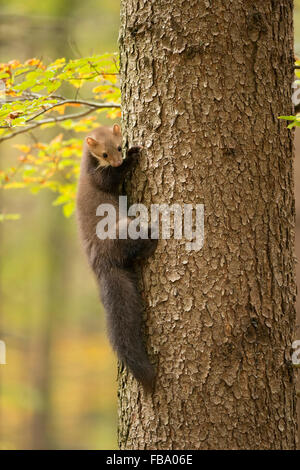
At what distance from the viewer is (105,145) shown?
12.9 feet

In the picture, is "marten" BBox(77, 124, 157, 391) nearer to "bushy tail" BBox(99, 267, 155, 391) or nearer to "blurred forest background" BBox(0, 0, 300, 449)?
"bushy tail" BBox(99, 267, 155, 391)

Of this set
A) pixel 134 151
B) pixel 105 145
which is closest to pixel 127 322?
pixel 134 151

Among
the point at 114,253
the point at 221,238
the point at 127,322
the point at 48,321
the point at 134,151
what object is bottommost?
the point at 127,322

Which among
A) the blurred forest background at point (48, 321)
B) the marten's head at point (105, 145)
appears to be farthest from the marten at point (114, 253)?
the blurred forest background at point (48, 321)

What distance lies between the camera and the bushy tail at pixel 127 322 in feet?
8.80

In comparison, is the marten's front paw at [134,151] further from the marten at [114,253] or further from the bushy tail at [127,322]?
the bushy tail at [127,322]

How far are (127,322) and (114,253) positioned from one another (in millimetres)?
525

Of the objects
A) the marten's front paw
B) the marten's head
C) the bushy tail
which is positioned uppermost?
the marten's head

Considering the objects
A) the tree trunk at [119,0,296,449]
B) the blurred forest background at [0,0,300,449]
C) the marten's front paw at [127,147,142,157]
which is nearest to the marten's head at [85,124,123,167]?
the marten's front paw at [127,147,142,157]

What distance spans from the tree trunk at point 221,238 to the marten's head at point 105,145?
3.31 ft

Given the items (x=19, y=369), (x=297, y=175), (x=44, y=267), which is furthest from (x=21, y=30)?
(x=19, y=369)

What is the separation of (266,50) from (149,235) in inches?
46.3

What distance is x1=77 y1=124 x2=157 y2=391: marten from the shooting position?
9.09ft

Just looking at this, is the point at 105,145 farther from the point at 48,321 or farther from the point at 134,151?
the point at 48,321
